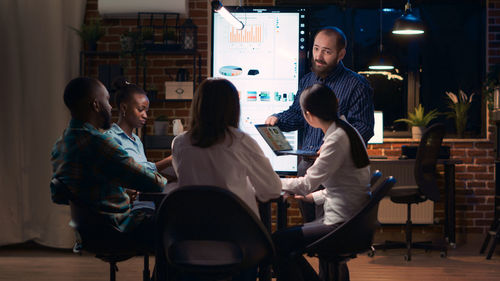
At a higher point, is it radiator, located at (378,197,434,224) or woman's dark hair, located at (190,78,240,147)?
woman's dark hair, located at (190,78,240,147)

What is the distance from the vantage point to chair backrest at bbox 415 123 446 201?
4.65m

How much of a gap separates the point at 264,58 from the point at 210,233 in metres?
3.01

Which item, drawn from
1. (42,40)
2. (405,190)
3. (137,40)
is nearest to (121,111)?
(137,40)

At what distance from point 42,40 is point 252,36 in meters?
1.80

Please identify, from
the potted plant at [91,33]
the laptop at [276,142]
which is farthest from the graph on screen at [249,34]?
the laptop at [276,142]

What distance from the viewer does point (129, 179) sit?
2.25 meters

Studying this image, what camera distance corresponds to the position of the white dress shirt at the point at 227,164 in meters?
2.05

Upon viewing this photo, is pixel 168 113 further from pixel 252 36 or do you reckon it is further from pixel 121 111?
pixel 121 111

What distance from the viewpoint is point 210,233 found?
6.15 feet

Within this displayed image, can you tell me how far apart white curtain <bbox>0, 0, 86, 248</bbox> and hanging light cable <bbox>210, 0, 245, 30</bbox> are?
1.56 m

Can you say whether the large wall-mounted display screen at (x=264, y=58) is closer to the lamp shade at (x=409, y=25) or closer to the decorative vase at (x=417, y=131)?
the lamp shade at (x=409, y=25)

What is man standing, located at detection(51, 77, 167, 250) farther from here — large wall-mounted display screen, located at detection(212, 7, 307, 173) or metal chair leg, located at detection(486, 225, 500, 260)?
metal chair leg, located at detection(486, 225, 500, 260)

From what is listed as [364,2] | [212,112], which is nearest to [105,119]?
[212,112]

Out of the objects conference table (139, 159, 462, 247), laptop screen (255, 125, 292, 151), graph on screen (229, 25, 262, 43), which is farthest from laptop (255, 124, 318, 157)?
conference table (139, 159, 462, 247)
